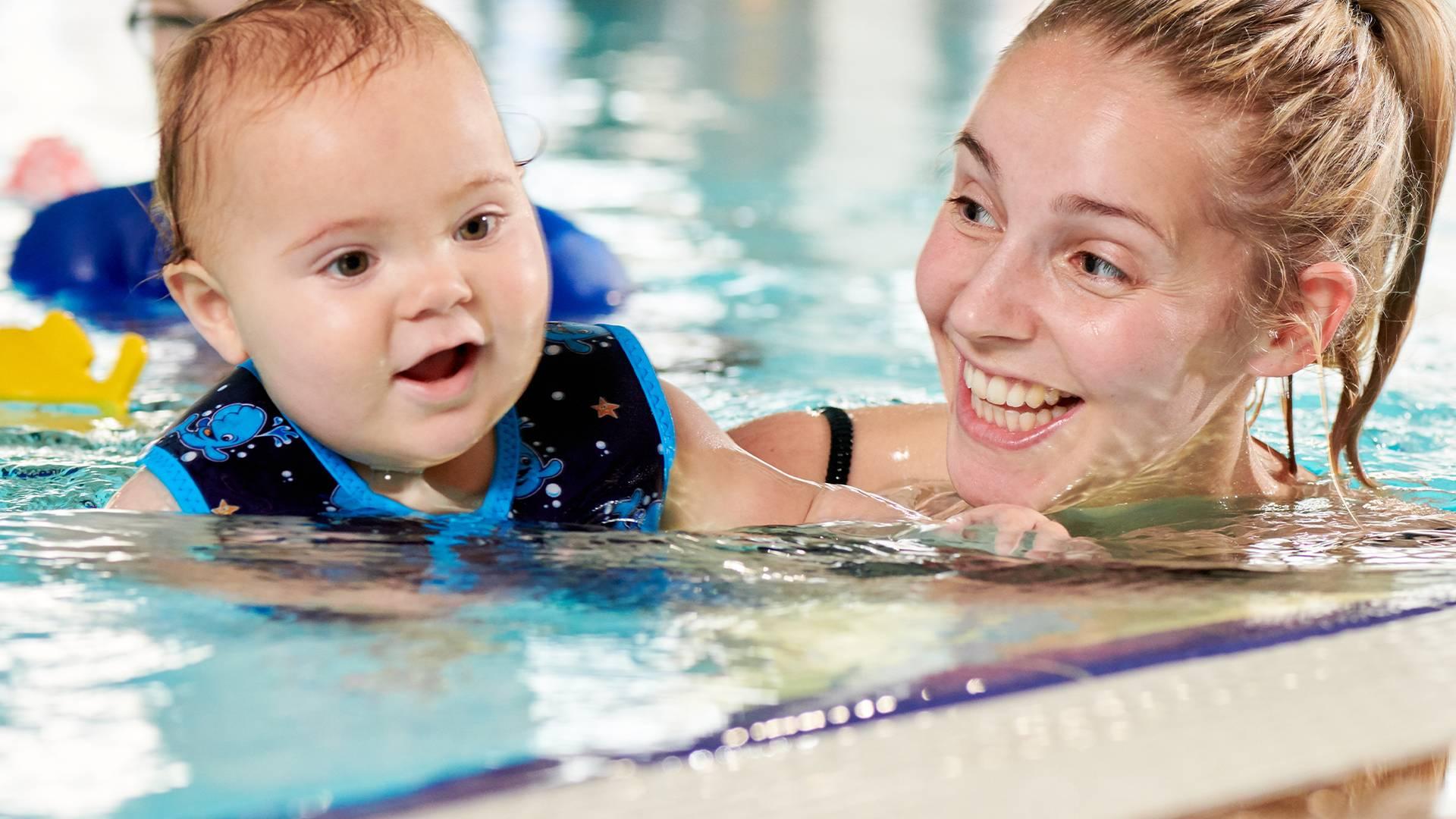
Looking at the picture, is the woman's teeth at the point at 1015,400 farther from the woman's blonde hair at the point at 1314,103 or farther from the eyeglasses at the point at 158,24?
the eyeglasses at the point at 158,24

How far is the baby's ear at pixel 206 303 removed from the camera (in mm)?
1809

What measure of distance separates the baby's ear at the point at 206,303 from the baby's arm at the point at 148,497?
181mm

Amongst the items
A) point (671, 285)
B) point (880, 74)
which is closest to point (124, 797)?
point (671, 285)

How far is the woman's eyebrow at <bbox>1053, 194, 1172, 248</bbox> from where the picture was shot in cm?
186

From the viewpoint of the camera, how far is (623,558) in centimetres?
171

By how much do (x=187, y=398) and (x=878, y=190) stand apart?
3727 millimetres

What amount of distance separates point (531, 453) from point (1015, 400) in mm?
649

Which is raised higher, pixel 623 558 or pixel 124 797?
pixel 623 558

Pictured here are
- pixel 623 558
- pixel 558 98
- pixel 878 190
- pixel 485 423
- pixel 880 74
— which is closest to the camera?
pixel 623 558

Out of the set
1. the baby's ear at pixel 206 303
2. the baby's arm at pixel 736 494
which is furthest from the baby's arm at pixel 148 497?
the baby's arm at pixel 736 494

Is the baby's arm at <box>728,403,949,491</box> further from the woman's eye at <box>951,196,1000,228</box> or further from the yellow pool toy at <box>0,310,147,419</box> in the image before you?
the yellow pool toy at <box>0,310,147,419</box>

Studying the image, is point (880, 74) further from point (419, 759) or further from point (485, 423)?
point (419, 759)

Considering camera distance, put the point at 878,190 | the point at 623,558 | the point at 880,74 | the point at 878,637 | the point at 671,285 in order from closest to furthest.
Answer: the point at 878,637, the point at 623,558, the point at 671,285, the point at 878,190, the point at 880,74

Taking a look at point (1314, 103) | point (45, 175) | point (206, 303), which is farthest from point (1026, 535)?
point (45, 175)
